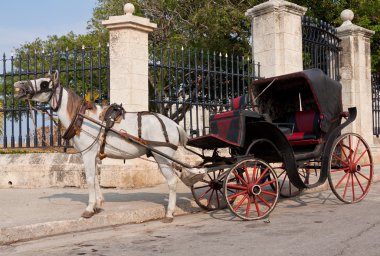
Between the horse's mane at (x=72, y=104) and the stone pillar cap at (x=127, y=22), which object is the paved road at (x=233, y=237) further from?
the stone pillar cap at (x=127, y=22)

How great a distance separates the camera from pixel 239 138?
21.0 ft

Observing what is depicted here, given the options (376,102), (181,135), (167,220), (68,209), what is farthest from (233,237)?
(376,102)

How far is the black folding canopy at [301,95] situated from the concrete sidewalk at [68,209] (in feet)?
7.24

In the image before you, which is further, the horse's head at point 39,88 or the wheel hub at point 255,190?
the wheel hub at point 255,190

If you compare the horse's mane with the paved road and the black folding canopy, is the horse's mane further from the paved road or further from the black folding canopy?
the black folding canopy

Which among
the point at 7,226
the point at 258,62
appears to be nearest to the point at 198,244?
the point at 7,226

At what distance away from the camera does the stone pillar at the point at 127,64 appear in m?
9.27

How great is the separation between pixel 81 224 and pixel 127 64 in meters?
4.18

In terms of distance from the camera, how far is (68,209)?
22.3 ft

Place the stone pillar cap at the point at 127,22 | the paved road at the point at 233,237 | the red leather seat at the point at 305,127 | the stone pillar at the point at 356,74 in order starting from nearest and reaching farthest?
the paved road at the point at 233,237 → the red leather seat at the point at 305,127 → the stone pillar cap at the point at 127,22 → the stone pillar at the point at 356,74

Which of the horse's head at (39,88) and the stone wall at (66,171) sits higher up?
the horse's head at (39,88)

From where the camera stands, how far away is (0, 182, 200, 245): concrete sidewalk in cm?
565

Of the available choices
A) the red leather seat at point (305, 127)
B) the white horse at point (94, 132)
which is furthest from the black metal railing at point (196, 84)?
the white horse at point (94, 132)

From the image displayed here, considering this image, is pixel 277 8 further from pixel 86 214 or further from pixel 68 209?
pixel 86 214
